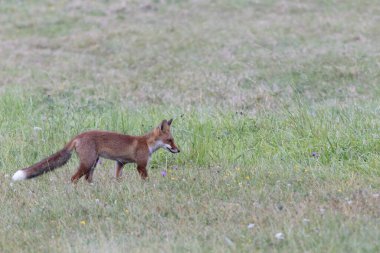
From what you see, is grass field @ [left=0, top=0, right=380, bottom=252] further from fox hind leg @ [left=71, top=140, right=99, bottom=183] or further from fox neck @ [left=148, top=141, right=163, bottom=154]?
fox neck @ [left=148, top=141, right=163, bottom=154]

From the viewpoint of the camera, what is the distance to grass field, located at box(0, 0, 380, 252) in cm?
632

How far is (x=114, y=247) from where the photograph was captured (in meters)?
5.89

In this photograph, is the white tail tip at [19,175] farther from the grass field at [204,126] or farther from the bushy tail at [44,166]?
the grass field at [204,126]

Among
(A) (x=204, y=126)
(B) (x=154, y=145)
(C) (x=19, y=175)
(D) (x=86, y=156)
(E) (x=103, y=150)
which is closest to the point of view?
(C) (x=19, y=175)

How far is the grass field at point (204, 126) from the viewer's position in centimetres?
632

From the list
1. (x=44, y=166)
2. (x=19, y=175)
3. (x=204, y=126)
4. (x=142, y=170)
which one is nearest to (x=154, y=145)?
(x=142, y=170)

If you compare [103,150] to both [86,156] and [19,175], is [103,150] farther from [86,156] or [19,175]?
[19,175]

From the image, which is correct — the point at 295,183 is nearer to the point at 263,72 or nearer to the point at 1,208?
the point at 1,208

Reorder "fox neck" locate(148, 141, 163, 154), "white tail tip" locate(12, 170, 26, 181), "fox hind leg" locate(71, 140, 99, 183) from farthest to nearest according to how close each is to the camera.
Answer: "fox neck" locate(148, 141, 163, 154) → "fox hind leg" locate(71, 140, 99, 183) → "white tail tip" locate(12, 170, 26, 181)

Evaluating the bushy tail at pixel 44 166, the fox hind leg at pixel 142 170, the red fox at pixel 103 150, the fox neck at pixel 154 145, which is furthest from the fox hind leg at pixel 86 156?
the fox neck at pixel 154 145

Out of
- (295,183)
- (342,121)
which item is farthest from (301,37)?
(295,183)

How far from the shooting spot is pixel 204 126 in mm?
10422

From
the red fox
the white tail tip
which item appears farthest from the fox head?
the white tail tip

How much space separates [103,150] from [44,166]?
0.66 metres
